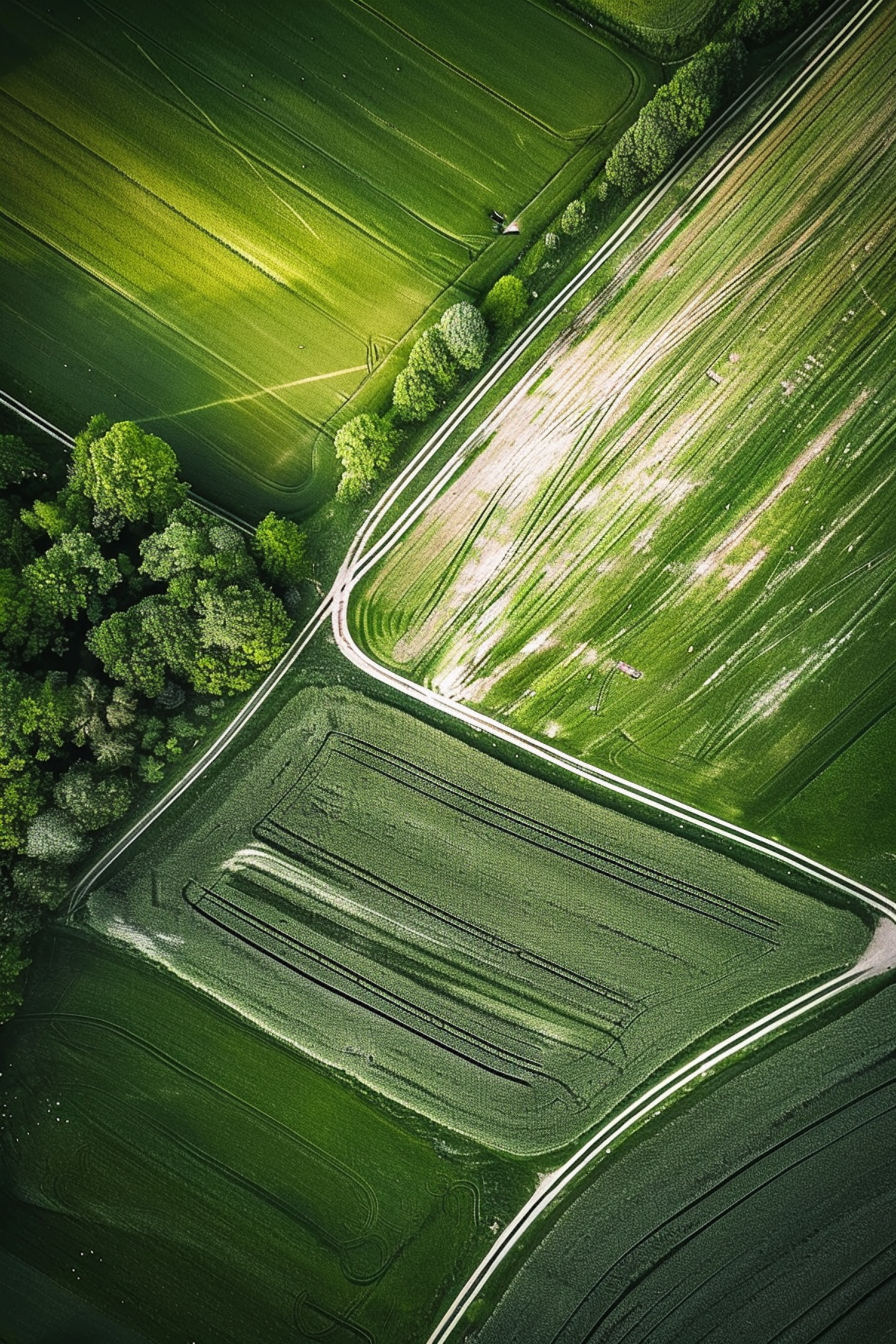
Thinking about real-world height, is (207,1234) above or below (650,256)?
below

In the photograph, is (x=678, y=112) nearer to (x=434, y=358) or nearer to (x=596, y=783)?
(x=434, y=358)

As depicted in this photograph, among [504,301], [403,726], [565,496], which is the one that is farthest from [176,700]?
[504,301]

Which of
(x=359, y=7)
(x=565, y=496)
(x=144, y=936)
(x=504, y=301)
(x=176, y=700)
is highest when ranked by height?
(x=359, y=7)

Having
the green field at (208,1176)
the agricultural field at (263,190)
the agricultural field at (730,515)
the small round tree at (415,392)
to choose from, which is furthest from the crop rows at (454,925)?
the agricultural field at (263,190)

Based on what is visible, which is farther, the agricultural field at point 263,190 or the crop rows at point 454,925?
the agricultural field at point 263,190

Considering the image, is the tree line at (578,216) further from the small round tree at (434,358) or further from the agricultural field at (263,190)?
the agricultural field at (263,190)

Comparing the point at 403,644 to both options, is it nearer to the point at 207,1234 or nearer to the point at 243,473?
the point at 243,473

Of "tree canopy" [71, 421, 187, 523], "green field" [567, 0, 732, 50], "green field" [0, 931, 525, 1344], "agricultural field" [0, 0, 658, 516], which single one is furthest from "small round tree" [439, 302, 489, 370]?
"green field" [0, 931, 525, 1344]
